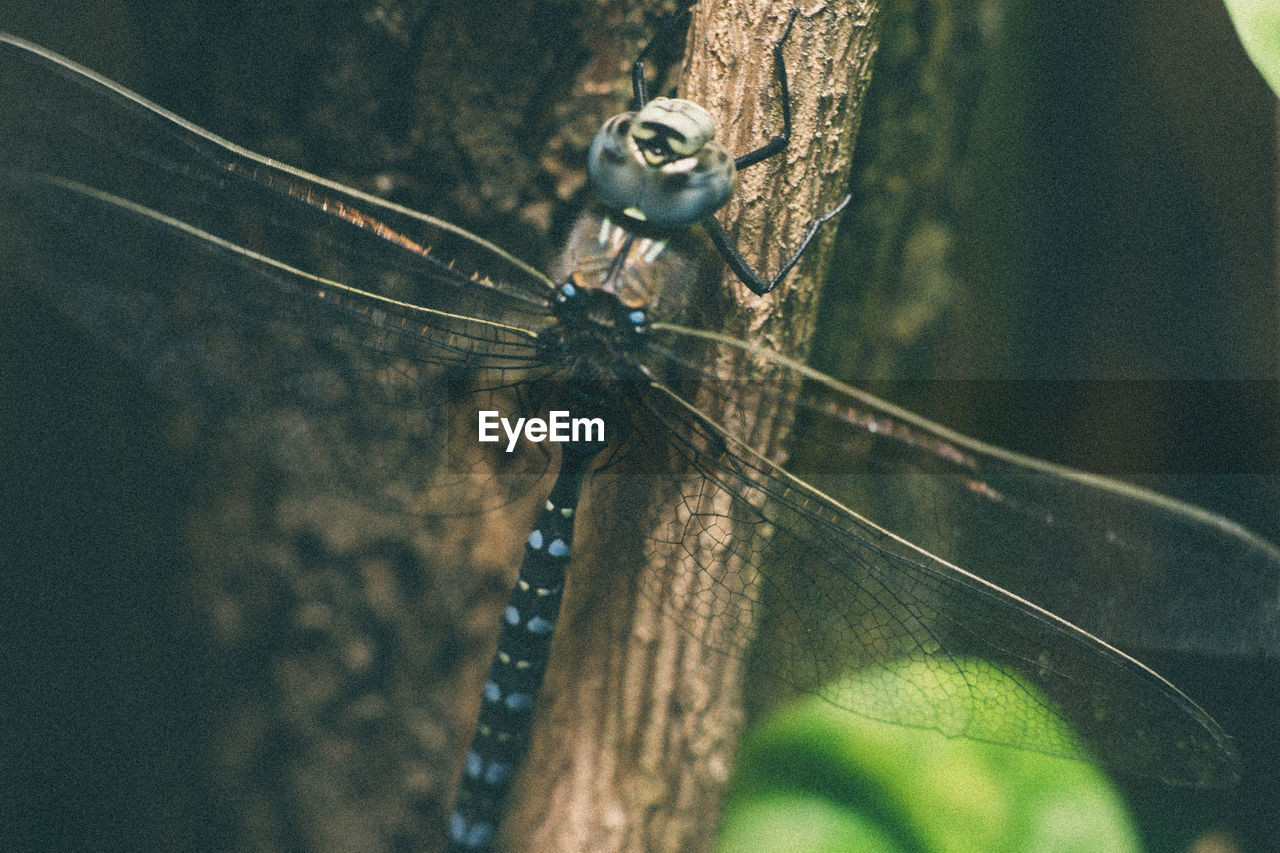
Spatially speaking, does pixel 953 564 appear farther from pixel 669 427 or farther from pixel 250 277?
pixel 250 277

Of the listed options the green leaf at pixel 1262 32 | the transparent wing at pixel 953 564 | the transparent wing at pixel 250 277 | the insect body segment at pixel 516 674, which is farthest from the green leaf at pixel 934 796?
the green leaf at pixel 1262 32

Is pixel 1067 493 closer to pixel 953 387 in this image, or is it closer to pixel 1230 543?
pixel 1230 543

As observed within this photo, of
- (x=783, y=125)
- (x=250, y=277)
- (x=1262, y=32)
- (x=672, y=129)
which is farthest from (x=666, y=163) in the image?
(x=1262, y=32)

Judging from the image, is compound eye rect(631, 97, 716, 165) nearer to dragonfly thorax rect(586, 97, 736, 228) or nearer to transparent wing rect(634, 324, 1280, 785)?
dragonfly thorax rect(586, 97, 736, 228)

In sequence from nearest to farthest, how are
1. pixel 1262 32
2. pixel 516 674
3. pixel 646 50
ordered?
pixel 1262 32 < pixel 646 50 < pixel 516 674

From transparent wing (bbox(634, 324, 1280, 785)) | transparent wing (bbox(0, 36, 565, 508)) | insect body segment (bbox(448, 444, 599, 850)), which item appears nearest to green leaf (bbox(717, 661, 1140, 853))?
transparent wing (bbox(634, 324, 1280, 785))

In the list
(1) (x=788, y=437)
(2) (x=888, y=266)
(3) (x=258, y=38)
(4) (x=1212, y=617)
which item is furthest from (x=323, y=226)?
(4) (x=1212, y=617)
